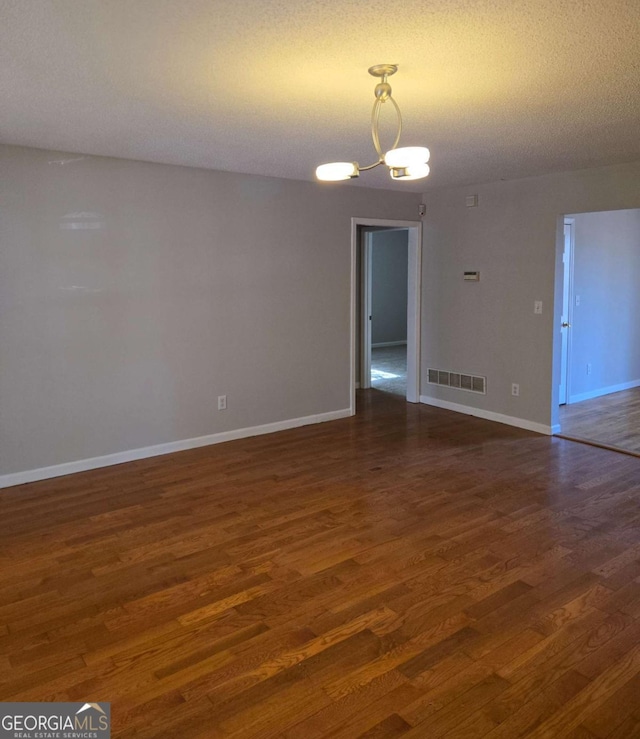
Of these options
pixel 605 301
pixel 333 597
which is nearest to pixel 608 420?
pixel 605 301

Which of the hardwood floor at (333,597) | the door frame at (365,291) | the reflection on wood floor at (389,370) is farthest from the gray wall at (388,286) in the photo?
the hardwood floor at (333,597)

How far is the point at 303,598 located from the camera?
9.06 feet

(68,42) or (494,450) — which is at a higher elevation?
(68,42)

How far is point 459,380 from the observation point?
6.25m

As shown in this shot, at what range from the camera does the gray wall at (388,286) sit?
11.5m

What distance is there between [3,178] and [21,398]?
1.52 metres

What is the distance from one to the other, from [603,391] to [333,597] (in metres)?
5.46

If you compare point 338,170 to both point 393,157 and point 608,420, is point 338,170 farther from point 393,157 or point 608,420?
point 608,420

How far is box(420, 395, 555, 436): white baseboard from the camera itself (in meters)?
5.46

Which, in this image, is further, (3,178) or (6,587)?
(3,178)

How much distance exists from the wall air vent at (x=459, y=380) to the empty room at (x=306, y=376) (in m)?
0.03

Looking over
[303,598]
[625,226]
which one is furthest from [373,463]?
[625,226]

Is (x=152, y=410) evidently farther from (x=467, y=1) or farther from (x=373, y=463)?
(x=467, y=1)

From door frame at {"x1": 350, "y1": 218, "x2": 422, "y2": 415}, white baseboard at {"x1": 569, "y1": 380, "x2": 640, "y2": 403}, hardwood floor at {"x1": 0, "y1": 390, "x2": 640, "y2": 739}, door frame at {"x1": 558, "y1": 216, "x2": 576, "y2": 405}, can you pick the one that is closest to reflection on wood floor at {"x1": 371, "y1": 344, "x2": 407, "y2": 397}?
door frame at {"x1": 350, "y1": 218, "x2": 422, "y2": 415}
